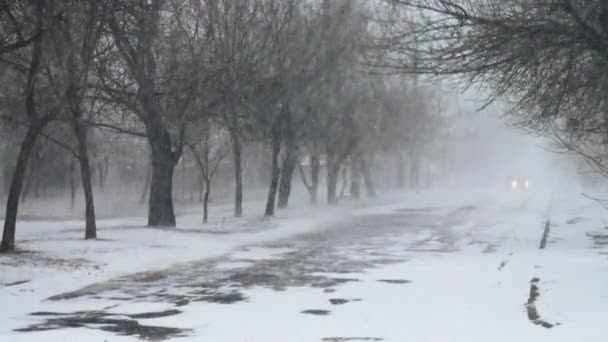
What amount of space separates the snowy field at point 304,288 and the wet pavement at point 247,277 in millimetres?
34

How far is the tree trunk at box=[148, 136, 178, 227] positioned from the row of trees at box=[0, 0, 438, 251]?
0.13 feet

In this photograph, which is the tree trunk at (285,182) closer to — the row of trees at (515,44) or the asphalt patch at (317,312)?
the row of trees at (515,44)

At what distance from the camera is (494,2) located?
13.6 metres

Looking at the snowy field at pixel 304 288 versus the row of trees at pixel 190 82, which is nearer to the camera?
the snowy field at pixel 304 288

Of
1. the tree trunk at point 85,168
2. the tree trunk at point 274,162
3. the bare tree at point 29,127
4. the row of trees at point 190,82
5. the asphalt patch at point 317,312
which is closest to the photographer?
the asphalt patch at point 317,312

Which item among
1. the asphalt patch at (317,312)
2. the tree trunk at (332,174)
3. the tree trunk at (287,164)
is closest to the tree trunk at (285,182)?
the tree trunk at (287,164)

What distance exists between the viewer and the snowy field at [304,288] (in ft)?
33.1

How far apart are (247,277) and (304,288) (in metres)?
2.07

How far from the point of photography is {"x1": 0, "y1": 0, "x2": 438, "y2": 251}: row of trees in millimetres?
16578

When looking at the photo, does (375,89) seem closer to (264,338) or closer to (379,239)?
(379,239)

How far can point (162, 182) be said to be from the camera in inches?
1102

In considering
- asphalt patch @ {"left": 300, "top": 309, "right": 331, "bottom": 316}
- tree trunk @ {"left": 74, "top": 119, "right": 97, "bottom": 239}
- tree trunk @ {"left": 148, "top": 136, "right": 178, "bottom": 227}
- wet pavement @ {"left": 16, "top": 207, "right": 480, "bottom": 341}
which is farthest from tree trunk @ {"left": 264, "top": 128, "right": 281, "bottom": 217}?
asphalt patch @ {"left": 300, "top": 309, "right": 331, "bottom": 316}

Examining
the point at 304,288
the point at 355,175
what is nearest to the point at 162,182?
the point at 304,288

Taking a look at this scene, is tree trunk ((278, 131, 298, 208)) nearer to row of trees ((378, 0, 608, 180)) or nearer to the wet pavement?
the wet pavement
